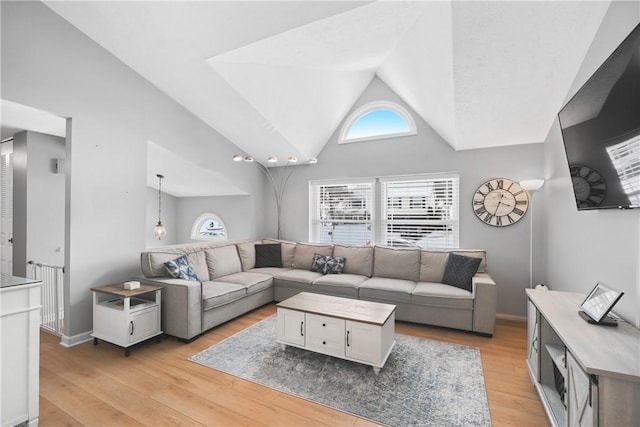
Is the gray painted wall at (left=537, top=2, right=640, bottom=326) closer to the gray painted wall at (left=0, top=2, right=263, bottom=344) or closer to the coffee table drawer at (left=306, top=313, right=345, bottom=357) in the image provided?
the coffee table drawer at (left=306, top=313, right=345, bottom=357)

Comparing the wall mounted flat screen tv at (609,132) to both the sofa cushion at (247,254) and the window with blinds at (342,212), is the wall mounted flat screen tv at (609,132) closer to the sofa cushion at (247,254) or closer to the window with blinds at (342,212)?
the window with blinds at (342,212)

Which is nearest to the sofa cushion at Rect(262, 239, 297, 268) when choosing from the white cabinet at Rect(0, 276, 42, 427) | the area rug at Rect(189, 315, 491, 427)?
the area rug at Rect(189, 315, 491, 427)

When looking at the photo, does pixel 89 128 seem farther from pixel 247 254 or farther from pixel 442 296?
pixel 442 296

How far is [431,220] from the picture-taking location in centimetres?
443

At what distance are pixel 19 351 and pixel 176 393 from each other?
39.5 inches

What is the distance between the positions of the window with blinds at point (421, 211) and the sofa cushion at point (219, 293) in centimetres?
245

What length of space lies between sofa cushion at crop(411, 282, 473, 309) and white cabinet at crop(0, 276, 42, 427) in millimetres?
3381

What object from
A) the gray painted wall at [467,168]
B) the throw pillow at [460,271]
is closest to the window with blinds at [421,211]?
the gray painted wall at [467,168]

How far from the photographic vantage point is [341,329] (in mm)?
2588

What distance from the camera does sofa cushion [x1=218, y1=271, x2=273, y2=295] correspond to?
12.7ft

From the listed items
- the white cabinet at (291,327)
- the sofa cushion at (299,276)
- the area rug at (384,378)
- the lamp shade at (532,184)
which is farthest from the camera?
the sofa cushion at (299,276)

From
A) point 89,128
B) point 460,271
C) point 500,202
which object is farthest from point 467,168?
point 89,128

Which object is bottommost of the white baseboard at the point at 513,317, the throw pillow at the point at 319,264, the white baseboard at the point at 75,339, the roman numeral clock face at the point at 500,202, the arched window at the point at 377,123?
the white baseboard at the point at 513,317

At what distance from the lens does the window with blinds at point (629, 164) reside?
148 centimetres
